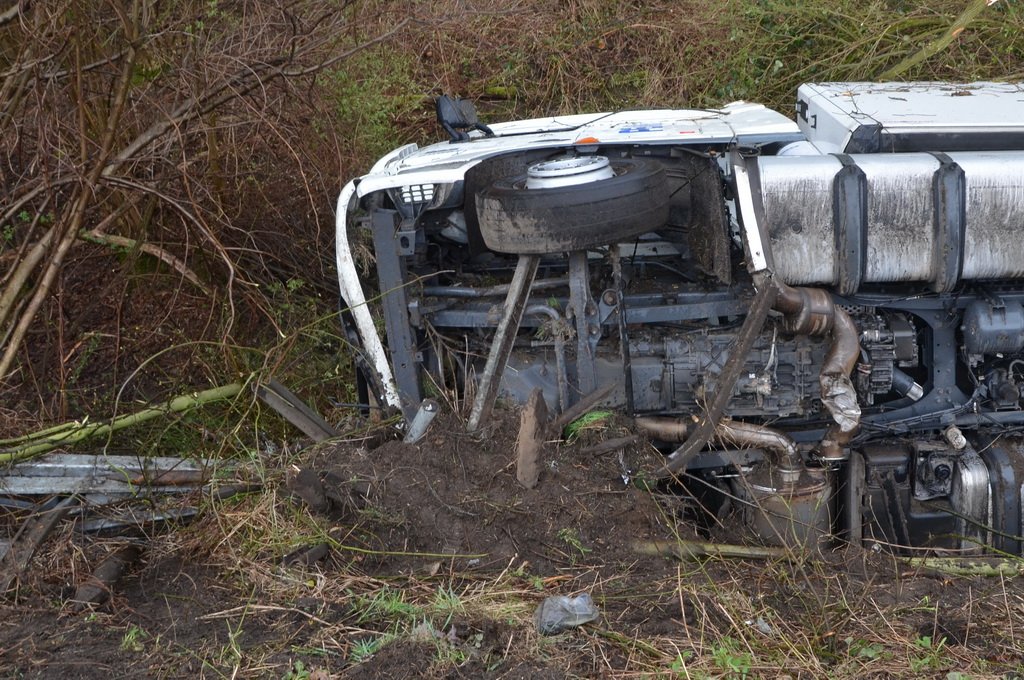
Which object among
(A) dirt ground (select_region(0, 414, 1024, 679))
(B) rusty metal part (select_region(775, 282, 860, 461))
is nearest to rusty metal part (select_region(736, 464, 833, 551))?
(A) dirt ground (select_region(0, 414, 1024, 679))

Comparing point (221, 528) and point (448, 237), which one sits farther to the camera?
point (448, 237)

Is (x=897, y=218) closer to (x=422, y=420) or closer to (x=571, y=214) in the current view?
(x=571, y=214)

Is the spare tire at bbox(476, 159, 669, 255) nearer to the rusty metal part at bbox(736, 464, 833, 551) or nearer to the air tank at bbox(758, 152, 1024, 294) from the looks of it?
the air tank at bbox(758, 152, 1024, 294)

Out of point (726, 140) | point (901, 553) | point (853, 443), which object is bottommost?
point (901, 553)

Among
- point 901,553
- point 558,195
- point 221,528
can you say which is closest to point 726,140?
point 558,195

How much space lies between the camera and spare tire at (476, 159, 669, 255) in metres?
3.74

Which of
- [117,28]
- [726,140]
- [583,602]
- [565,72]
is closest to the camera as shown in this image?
[583,602]

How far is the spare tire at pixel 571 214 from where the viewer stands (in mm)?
3738

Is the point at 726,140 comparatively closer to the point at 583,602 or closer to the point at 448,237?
the point at 448,237

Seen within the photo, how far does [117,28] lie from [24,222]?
1108 millimetres

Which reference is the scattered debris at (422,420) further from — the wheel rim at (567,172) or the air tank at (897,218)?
the air tank at (897,218)

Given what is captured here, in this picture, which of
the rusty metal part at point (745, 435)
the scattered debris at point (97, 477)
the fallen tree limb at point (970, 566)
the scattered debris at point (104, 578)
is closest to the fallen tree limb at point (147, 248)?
the scattered debris at point (97, 477)

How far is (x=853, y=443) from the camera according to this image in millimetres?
4363

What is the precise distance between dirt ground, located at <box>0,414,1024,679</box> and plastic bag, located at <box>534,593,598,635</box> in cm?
4
